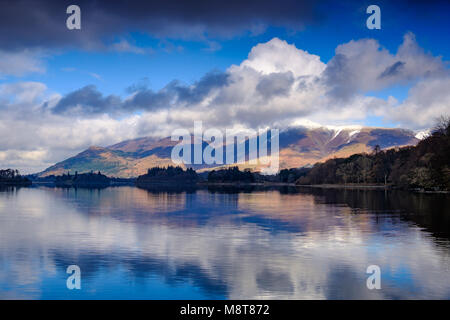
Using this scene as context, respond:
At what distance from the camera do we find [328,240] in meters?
50.0

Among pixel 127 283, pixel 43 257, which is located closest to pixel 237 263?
pixel 127 283

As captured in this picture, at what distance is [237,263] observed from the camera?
1481 inches

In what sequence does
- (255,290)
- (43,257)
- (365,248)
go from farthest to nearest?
(365,248), (43,257), (255,290)

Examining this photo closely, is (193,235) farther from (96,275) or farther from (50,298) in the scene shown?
(50,298)

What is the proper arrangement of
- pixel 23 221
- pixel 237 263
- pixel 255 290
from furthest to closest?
pixel 23 221 → pixel 237 263 → pixel 255 290

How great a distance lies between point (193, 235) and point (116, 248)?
12.1 m

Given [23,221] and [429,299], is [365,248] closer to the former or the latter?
[429,299]

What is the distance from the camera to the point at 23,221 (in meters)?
73.3

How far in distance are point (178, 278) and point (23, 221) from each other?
4995 centimetres

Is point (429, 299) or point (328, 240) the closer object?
point (429, 299)

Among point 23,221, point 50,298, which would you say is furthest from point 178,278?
point 23,221

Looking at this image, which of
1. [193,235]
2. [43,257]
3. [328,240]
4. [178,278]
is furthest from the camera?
[193,235]
